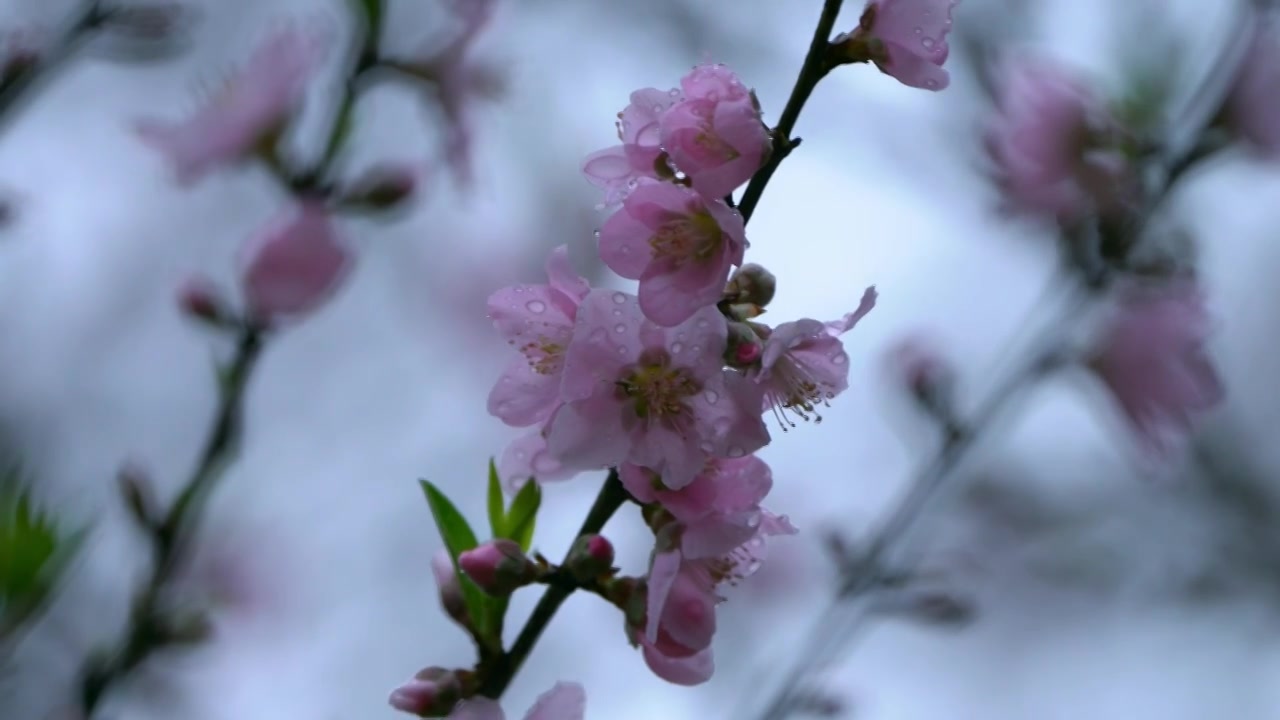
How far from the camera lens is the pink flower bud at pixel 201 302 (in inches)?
86.7

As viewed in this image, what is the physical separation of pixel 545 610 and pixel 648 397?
23 centimetres

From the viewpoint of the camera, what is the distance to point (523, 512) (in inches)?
50.9

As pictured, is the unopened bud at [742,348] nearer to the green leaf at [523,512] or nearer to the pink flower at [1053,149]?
the green leaf at [523,512]

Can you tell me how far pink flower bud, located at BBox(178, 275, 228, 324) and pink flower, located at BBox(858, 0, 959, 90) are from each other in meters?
1.48

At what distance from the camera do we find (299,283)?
2.23m

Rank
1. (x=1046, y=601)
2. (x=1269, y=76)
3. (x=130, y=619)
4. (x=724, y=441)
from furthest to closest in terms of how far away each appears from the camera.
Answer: (x=1046, y=601), (x=1269, y=76), (x=130, y=619), (x=724, y=441)

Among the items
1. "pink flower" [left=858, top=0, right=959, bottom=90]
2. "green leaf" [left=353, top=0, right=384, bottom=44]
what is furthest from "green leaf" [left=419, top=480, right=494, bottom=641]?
"green leaf" [left=353, top=0, right=384, bottom=44]

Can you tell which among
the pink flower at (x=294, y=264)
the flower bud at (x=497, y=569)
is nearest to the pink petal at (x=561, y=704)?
the flower bud at (x=497, y=569)

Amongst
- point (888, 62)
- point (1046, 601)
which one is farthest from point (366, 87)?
point (1046, 601)

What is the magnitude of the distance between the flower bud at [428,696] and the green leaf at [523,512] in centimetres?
19

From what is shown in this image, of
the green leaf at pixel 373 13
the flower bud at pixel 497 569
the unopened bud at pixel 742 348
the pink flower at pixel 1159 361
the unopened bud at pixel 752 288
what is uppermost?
the pink flower at pixel 1159 361

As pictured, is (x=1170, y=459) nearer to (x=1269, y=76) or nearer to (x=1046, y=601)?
(x=1269, y=76)

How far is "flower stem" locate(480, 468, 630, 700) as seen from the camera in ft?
3.70

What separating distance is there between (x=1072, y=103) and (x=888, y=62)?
1925 mm
